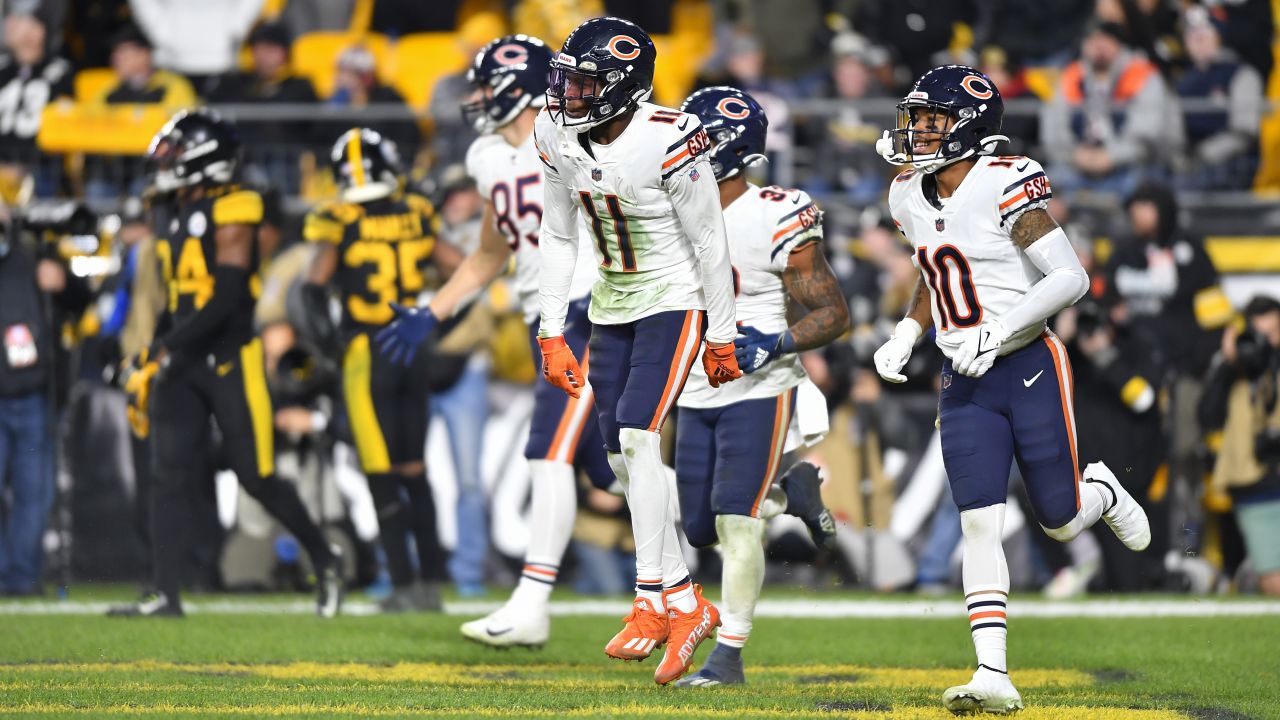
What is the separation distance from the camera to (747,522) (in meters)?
7.01

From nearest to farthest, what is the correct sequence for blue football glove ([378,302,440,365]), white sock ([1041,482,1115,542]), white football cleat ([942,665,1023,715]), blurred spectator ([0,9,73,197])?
white football cleat ([942,665,1023,715])
white sock ([1041,482,1115,542])
blue football glove ([378,302,440,365])
blurred spectator ([0,9,73,197])

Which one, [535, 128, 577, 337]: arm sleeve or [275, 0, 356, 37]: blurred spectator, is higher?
[275, 0, 356, 37]: blurred spectator

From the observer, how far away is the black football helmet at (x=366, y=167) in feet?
33.4

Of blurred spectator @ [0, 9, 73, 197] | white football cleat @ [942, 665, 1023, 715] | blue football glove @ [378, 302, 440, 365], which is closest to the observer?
white football cleat @ [942, 665, 1023, 715]

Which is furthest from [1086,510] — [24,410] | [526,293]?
[24,410]

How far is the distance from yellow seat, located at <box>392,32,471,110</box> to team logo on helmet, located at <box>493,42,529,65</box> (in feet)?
21.0

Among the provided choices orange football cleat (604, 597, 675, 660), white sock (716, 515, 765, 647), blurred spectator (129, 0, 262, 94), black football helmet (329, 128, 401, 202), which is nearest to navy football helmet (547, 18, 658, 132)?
white sock (716, 515, 765, 647)

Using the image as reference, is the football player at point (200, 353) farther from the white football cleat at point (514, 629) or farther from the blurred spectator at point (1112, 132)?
the blurred spectator at point (1112, 132)

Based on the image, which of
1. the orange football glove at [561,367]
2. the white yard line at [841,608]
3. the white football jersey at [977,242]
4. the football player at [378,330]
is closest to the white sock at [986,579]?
the white football jersey at [977,242]

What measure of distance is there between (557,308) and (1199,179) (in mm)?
7934

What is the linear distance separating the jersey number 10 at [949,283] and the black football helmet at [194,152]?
4.32m

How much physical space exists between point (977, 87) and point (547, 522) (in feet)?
8.84

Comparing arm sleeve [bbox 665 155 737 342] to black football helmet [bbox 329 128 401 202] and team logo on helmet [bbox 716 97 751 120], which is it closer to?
team logo on helmet [bbox 716 97 751 120]

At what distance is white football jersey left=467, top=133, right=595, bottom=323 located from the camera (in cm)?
849
